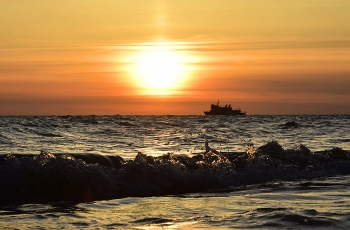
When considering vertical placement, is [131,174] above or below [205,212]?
above

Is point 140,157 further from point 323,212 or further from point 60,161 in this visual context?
point 323,212

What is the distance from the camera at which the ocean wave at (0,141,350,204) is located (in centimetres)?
1145

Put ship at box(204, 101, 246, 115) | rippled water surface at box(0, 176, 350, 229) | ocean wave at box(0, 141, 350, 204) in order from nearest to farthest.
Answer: rippled water surface at box(0, 176, 350, 229), ocean wave at box(0, 141, 350, 204), ship at box(204, 101, 246, 115)

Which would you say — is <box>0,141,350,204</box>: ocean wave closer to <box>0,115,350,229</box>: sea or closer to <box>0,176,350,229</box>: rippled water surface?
<box>0,115,350,229</box>: sea

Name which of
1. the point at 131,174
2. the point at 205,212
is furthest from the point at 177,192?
the point at 205,212

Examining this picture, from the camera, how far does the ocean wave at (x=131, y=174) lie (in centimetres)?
1145

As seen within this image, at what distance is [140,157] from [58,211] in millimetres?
4774

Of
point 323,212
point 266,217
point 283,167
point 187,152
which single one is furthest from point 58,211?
point 187,152

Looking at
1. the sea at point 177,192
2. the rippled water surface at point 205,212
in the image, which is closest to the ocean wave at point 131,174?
the sea at point 177,192

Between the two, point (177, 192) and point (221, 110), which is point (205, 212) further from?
point (221, 110)

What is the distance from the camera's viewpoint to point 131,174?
1297cm

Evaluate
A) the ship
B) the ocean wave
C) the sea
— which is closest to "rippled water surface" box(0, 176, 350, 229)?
the sea

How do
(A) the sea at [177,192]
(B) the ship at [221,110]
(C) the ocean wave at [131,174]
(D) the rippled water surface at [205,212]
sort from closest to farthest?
1. (D) the rippled water surface at [205,212]
2. (A) the sea at [177,192]
3. (C) the ocean wave at [131,174]
4. (B) the ship at [221,110]

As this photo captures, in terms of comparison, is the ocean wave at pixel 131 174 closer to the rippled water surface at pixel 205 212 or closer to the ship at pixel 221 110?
the rippled water surface at pixel 205 212
